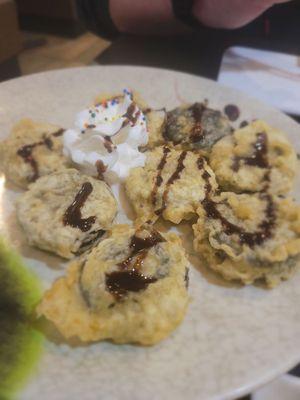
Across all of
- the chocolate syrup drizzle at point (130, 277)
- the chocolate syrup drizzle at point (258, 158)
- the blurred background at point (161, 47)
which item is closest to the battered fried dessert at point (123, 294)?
the chocolate syrup drizzle at point (130, 277)

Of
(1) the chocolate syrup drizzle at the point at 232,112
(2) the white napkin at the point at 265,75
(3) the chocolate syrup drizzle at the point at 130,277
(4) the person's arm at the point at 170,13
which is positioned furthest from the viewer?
(4) the person's arm at the point at 170,13

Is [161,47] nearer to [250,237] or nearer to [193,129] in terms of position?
[193,129]

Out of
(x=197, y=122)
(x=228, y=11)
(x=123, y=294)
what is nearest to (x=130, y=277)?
(x=123, y=294)

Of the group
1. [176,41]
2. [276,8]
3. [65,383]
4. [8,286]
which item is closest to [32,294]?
[8,286]

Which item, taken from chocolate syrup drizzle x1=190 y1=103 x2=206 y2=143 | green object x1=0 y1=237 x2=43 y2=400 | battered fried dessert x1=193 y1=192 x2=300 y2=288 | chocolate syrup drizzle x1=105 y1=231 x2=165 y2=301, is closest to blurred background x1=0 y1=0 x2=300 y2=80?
chocolate syrup drizzle x1=190 y1=103 x2=206 y2=143

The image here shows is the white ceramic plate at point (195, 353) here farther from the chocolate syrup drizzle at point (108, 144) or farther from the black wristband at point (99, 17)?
the black wristband at point (99, 17)

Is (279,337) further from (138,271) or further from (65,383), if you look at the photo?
(65,383)
